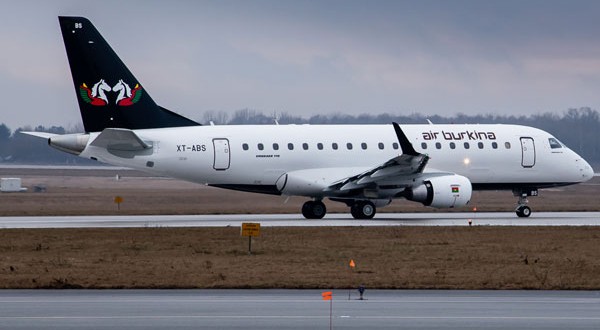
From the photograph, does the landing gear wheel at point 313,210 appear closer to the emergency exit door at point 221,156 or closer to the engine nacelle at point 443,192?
the emergency exit door at point 221,156

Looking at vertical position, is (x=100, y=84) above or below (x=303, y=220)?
above

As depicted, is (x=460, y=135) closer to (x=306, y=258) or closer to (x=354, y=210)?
(x=354, y=210)

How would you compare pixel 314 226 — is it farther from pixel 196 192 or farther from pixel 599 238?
pixel 196 192

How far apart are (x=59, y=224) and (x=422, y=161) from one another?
13659 millimetres

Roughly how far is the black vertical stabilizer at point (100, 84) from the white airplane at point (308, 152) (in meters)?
0.04

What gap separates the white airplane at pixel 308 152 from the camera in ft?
143

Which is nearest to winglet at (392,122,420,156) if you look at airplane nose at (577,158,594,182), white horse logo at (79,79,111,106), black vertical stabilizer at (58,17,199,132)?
black vertical stabilizer at (58,17,199,132)

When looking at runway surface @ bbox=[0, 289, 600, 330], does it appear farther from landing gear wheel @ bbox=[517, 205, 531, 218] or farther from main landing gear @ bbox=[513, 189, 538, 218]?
main landing gear @ bbox=[513, 189, 538, 218]

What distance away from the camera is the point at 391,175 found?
4522 cm

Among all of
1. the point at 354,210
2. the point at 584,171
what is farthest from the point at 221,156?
the point at 584,171

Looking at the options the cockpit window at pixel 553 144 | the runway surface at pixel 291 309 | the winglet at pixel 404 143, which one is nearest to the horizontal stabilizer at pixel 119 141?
the winglet at pixel 404 143

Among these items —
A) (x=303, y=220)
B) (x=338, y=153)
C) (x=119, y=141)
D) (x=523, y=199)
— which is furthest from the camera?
(x=523, y=199)

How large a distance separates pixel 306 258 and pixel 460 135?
1930 cm

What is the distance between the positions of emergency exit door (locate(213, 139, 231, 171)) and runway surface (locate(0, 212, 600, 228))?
7.03 ft
